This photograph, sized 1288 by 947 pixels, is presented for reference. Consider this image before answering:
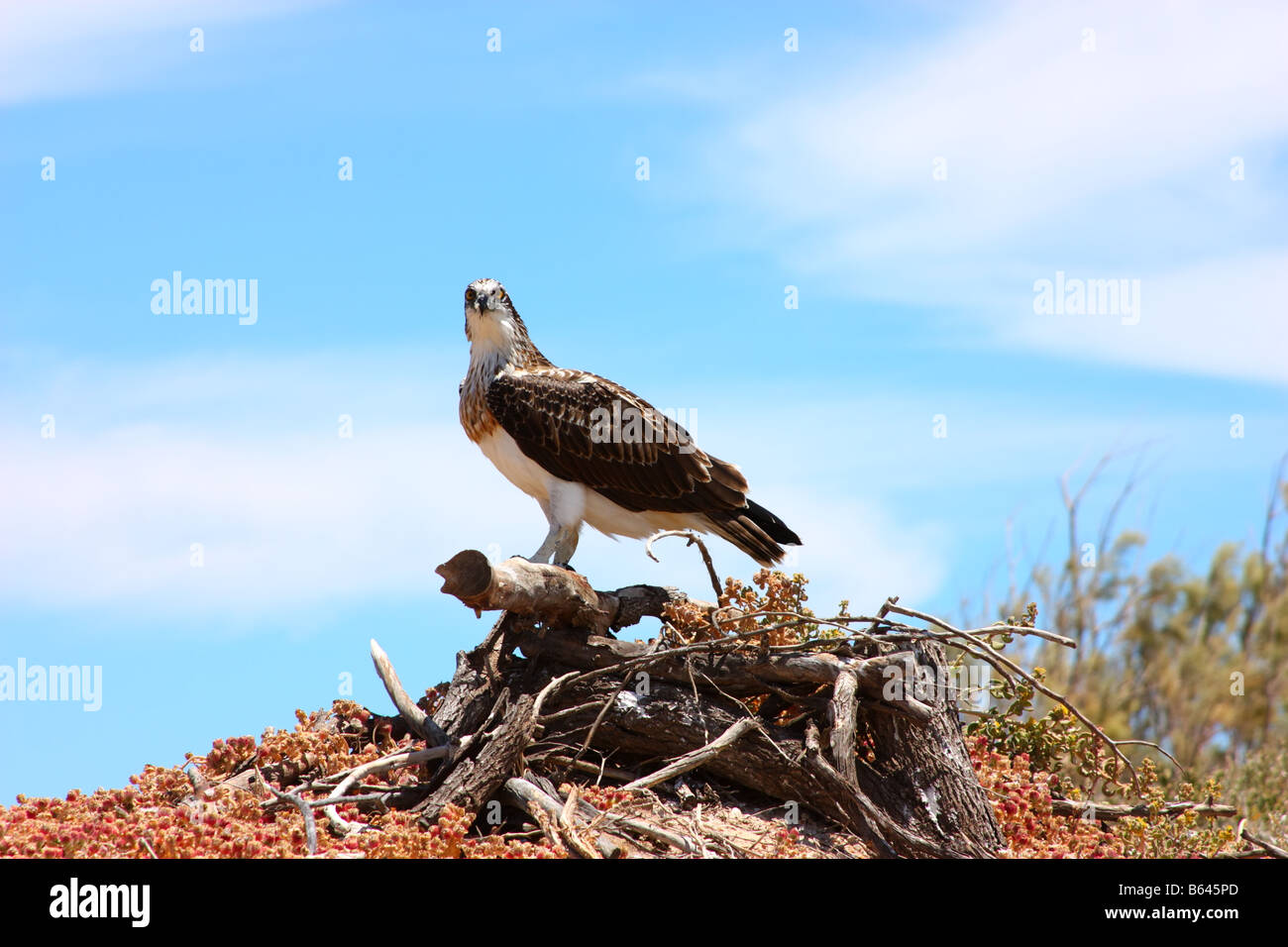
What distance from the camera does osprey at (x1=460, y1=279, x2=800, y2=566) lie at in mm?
8891

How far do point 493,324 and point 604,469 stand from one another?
1507 mm

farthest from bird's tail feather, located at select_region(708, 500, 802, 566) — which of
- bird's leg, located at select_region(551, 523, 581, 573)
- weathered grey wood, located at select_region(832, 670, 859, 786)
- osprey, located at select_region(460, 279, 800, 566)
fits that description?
weathered grey wood, located at select_region(832, 670, 859, 786)

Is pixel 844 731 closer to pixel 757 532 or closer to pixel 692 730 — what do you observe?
pixel 692 730

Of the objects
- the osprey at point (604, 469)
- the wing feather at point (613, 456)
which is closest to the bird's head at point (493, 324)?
the osprey at point (604, 469)

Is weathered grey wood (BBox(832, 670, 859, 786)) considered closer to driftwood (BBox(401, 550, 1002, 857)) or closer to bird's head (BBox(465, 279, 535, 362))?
driftwood (BBox(401, 550, 1002, 857))

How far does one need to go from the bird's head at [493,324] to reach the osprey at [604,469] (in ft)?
0.26

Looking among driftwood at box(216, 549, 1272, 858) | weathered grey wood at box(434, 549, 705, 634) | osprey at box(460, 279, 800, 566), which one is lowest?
driftwood at box(216, 549, 1272, 858)

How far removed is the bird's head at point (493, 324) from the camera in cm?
937

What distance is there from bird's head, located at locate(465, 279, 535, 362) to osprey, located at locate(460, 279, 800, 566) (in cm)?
8

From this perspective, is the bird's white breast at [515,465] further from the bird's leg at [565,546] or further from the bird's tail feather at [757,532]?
the bird's tail feather at [757,532]
